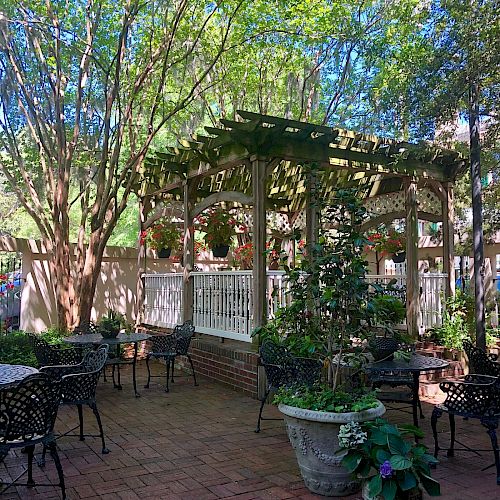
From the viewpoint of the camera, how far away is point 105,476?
3621mm

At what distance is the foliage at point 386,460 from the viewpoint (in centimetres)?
260

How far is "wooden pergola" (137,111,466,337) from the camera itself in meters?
6.15

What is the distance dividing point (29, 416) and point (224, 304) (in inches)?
156

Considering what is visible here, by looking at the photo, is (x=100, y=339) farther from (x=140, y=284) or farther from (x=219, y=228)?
(x=140, y=284)

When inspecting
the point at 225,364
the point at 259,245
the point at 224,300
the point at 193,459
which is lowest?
the point at 193,459

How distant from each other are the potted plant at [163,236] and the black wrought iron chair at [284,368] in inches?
168

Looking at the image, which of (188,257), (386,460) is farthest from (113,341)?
(386,460)

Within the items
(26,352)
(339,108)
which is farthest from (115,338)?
(339,108)

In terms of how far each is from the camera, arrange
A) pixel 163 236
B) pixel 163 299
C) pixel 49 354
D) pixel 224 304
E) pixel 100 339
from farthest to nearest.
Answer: pixel 163 299
pixel 163 236
pixel 224 304
pixel 100 339
pixel 49 354

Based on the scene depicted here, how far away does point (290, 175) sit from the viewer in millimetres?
9078

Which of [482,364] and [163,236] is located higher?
[163,236]

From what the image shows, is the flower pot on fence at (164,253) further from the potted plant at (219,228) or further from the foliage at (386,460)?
the foliage at (386,460)

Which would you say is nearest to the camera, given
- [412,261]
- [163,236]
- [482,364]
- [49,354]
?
[482,364]

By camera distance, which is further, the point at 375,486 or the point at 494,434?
the point at 494,434
